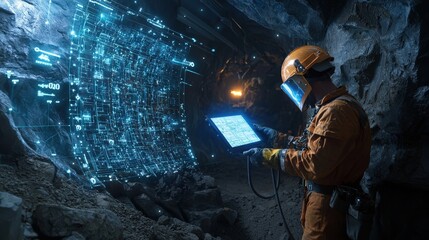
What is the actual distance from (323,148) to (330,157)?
0.10m

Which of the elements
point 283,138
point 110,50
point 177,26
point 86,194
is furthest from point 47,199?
point 177,26

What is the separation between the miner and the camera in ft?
8.88

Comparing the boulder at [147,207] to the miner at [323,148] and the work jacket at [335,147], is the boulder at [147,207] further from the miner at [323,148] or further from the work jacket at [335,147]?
the work jacket at [335,147]

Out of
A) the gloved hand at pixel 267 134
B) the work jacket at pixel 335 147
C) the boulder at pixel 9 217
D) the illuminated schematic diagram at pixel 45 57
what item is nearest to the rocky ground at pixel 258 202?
the gloved hand at pixel 267 134

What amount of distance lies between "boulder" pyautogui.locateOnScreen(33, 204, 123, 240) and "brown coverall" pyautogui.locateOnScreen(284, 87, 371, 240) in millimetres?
1828

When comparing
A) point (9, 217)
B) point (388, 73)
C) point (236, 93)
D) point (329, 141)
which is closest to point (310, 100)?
point (329, 141)

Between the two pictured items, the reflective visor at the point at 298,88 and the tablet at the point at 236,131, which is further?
the tablet at the point at 236,131

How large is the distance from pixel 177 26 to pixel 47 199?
20.0ft

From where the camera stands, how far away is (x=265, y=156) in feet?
10.7

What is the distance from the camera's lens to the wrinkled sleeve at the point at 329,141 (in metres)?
2.67

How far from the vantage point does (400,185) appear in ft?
12.1

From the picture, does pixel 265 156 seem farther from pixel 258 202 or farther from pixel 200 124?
pixel 200 124

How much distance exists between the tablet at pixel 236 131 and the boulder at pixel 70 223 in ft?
5.11

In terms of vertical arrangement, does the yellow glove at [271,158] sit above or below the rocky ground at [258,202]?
above
